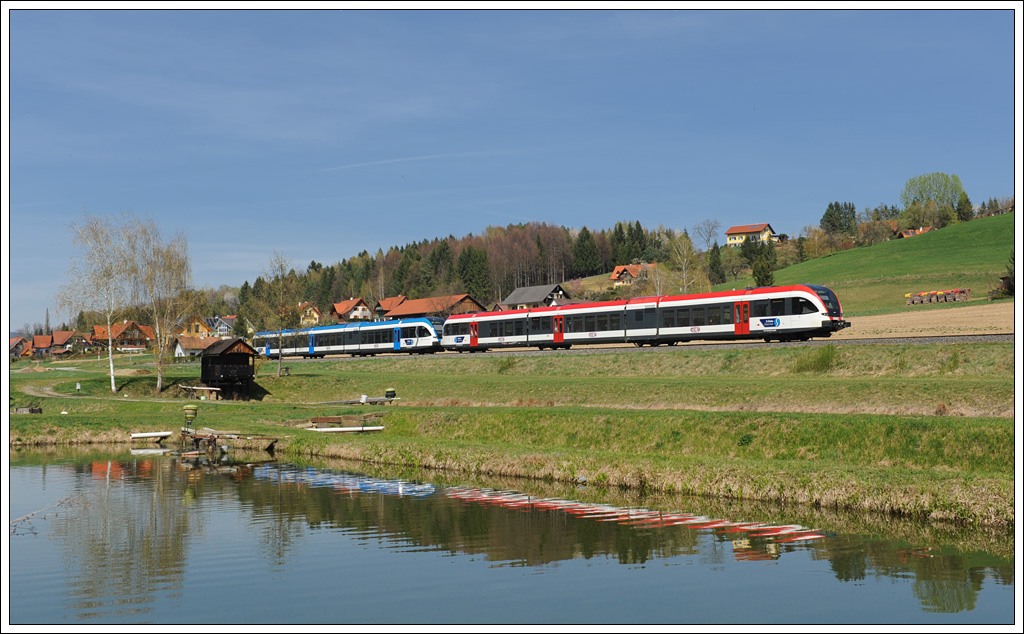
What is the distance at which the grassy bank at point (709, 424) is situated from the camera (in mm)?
21547

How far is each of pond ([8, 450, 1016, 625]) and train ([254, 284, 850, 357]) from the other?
101 feet

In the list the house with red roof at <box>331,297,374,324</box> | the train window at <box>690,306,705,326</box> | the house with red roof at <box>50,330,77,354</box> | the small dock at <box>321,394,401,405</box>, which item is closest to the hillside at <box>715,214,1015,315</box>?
the train window at <box>690,306,705,326</box>

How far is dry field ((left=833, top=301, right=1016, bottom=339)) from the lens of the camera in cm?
5466

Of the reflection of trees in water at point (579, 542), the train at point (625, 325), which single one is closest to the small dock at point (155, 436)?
the reflection of trees in water at point (579, 542)

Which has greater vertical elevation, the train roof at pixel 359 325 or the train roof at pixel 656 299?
the train roof at pixel 656 299

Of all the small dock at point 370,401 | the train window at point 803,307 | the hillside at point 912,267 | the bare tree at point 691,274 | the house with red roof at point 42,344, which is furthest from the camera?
the house with red roof at point 42,344

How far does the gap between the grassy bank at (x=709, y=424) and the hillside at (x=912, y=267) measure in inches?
1783

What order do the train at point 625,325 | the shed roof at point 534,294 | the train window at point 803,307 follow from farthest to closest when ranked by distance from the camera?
the shed roof at point 534,294 < the train at point 625,325 < the train window at point 803,307

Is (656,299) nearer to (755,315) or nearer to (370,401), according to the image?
(755,315)

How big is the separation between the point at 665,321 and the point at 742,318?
5.92 meters

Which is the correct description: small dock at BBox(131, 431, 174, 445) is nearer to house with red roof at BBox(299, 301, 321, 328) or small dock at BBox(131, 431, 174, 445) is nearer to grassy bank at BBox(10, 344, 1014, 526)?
grassy bank at BBox(10, 344, 1014, 526)

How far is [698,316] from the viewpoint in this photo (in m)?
54.8

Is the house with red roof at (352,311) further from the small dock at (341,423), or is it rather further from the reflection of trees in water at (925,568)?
the reflection of trees in water at (925,568)

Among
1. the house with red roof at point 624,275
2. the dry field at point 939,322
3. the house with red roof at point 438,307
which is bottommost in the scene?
the dry field at point 939,322
